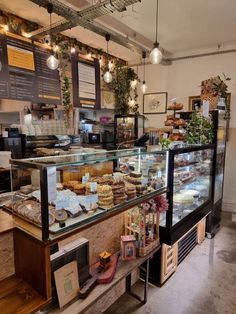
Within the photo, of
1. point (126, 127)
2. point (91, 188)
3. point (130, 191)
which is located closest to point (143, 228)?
point (130, 191)

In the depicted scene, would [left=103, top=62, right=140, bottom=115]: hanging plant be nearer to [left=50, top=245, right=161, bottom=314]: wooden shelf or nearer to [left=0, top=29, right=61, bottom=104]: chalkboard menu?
[left=0, top=29, right=61, bottom=104]: chalkboard menu

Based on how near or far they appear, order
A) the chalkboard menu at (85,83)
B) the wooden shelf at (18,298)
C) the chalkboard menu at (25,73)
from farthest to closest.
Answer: the chalkboard menu at (85,83) → the chalkboard menu at (25,73) → the wooden shelf at (18,298)

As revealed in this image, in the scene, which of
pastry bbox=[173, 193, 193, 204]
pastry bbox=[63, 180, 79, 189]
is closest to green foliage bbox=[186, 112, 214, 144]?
pastry bbox=[173, 193, 193, 204]

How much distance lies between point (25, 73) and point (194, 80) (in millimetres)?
3663

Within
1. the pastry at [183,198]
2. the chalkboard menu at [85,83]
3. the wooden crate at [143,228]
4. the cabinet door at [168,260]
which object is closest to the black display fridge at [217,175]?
the pastry at [183,198]

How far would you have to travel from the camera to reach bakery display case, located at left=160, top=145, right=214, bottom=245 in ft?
8.67

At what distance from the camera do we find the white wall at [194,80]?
502 cm

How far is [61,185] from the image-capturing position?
6.78 ft

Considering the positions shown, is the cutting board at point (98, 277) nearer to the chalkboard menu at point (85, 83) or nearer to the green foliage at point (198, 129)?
the green foliage at point (198, 129)

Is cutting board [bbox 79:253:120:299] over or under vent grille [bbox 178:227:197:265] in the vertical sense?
over

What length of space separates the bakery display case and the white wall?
1.60 metres

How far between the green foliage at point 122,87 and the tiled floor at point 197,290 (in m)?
3.64

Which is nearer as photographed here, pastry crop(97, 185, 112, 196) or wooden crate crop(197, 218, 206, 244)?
pastry crop(97, 185, 112, 196)

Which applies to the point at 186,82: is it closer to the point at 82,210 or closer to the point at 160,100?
the point at 160,100
